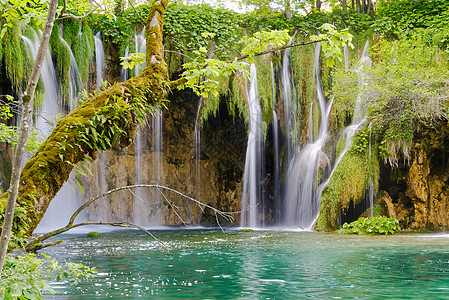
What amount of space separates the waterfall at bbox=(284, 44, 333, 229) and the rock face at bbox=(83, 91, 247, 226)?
2992 millimetres

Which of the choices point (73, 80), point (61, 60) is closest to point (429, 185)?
point (73, 80)

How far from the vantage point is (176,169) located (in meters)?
20.5

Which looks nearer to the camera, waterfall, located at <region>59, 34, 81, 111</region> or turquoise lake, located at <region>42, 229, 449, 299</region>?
turquoise lake, located at <region>42, 229, 449, 299</region>

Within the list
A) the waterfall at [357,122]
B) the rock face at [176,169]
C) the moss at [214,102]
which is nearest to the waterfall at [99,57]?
the rock face at [176,169]

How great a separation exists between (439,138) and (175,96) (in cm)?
1052

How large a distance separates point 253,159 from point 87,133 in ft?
50.0

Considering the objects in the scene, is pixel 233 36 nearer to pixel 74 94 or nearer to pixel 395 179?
pixel 74 94

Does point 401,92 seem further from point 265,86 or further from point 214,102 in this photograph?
point 214,102

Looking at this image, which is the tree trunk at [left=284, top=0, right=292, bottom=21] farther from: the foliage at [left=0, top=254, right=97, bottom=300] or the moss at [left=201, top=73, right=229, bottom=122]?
the foliage at [left=0, top=254, right=97, bottom=300]

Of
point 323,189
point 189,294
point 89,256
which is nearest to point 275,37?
point 189,294

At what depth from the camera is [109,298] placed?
5.34m

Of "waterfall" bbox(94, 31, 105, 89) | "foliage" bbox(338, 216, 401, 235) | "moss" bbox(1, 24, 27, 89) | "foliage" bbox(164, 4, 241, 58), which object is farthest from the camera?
"foliage" bbox(164, 4, 241, 58)

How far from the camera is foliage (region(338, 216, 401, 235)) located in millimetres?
13734

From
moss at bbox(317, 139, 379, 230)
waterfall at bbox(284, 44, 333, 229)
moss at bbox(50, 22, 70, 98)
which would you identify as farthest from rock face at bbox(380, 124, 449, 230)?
moss at bbox(50, 22, 70, 98)
